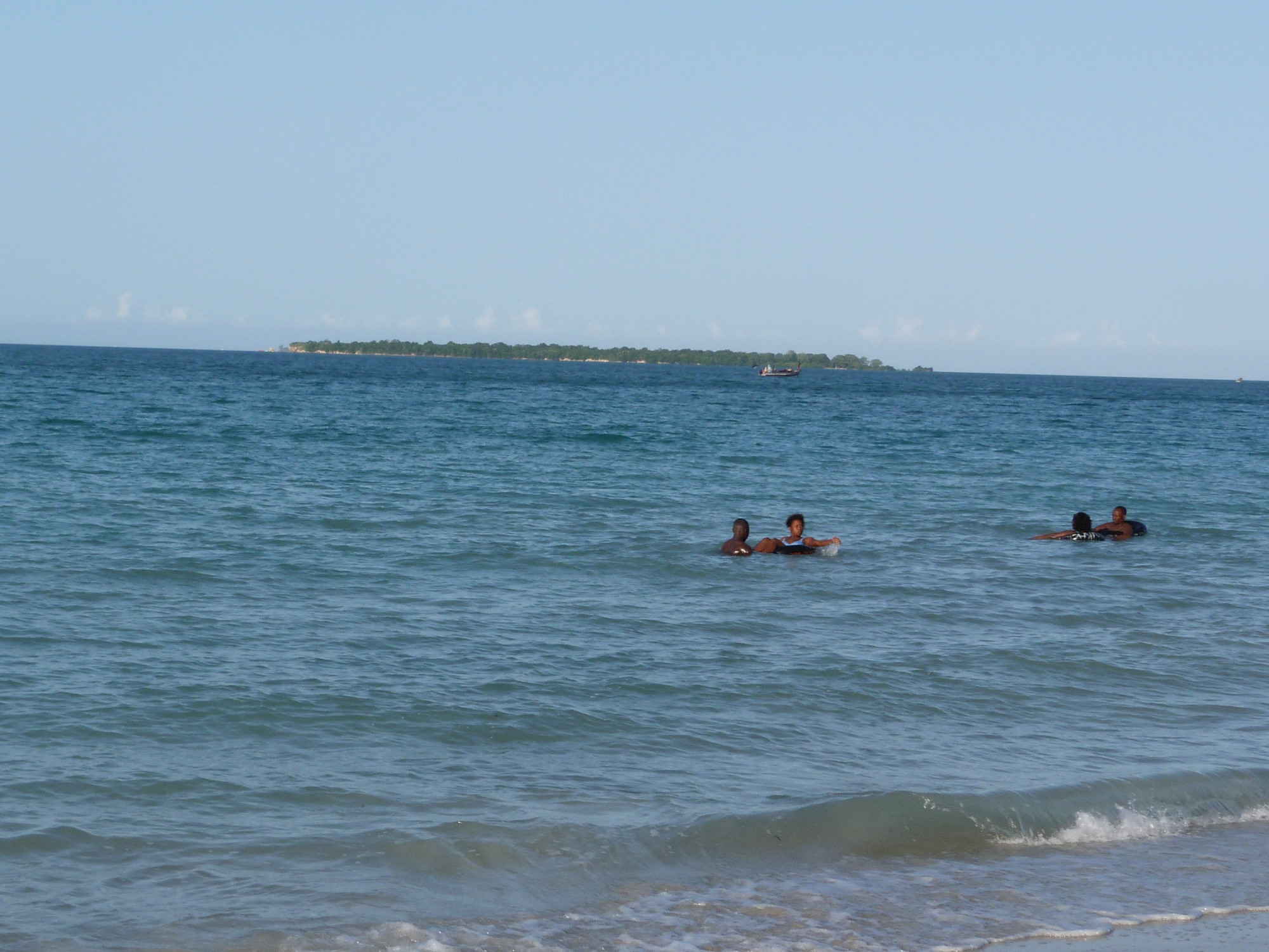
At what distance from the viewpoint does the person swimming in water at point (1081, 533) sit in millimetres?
20812

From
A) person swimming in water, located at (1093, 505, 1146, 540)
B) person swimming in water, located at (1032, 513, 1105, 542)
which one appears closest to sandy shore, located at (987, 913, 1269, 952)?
person swimming in water, located at (1032, 513, 1105, 542)

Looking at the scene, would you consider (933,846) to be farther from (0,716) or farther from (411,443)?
(411,443)

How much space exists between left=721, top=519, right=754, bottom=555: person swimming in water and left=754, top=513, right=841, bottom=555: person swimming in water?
11.7 inches

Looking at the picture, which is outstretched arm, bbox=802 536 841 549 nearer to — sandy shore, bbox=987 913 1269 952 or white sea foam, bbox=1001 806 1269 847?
white sea foam, bbox=1001 806 1269 847

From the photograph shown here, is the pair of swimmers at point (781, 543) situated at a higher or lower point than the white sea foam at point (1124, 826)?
higher

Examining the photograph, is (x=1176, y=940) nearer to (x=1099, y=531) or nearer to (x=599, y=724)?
(x=599, y=724)

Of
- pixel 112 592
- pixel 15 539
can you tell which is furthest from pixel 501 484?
pixel 112 592

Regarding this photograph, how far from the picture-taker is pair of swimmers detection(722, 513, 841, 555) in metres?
18.5

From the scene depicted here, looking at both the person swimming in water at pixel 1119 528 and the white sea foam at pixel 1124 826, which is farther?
the person swimming in water at pixel 1119 528

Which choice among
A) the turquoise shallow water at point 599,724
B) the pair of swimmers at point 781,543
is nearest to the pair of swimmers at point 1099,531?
the turquoise shallow water at point 599,724

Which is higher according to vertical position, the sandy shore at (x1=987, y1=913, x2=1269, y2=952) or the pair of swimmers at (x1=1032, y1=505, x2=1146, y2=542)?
the pair of swimmers at (x1=1032, y1=505, x2=1146, y2=542)

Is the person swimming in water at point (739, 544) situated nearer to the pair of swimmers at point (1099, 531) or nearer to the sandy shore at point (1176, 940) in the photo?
the pair of swimmers at point (1099, 531)

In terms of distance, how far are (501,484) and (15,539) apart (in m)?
11.3

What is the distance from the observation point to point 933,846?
7.73 m
